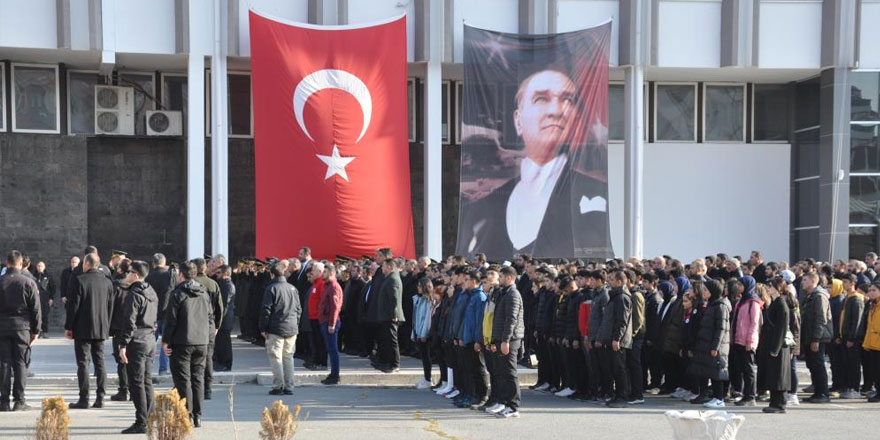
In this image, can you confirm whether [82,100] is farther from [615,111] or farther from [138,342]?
[138,342]

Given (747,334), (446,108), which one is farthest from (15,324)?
(446,108)

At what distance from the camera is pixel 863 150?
28.3 metres

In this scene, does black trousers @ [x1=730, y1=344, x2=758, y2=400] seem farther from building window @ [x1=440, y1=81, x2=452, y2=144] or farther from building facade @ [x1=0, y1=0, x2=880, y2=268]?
building window @ [x1=440, y1=81, x2=452, y2=144]

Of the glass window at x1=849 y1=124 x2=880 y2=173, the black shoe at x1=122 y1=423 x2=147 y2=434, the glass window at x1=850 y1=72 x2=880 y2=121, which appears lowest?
the black shoe at x1=122 y1=423 x2=147 y2=434

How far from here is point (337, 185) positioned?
2397 centimetres

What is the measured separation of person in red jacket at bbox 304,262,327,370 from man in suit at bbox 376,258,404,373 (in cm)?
99

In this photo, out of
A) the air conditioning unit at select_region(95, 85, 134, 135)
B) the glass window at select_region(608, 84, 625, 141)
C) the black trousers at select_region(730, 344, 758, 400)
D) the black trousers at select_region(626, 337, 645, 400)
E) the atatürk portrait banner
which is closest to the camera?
the black trousers at select_region(730, 344, 758, 400)

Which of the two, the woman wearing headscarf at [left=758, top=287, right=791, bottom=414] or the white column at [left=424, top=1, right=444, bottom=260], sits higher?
the white column at [left=424, top=1, right=444, bottom=260]

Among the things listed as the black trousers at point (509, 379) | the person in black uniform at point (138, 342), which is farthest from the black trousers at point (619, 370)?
the person in black uniform at point (138, 342)

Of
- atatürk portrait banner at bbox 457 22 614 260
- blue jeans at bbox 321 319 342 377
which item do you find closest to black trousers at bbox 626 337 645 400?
blue jeans at bbox 321 319 342 377

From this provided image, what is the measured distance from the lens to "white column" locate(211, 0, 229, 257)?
989 inches

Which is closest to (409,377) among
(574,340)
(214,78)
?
(574,340)

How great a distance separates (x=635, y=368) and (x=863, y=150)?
16578 millimetres

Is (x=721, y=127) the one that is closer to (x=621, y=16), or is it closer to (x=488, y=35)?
(x=621, y=16)
